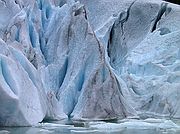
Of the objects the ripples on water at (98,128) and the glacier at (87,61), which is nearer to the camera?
the ripples on water at (98,128)

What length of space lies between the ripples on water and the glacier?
383mm

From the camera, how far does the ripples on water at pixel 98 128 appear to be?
707 centimetres

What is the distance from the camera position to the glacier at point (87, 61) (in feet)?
26.0

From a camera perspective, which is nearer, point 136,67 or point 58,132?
point 58,132

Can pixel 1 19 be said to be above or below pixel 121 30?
above

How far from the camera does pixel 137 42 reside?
13.5 meters

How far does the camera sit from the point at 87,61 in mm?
10242

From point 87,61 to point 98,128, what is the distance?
286 cm

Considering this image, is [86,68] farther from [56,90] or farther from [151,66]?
[151,66]

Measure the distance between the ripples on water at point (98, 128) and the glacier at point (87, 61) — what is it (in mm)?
383

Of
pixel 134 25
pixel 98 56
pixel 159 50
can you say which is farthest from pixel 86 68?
pixel 134 25

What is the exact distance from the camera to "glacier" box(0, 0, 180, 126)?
7.92 m

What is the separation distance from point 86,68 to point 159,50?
3104mm

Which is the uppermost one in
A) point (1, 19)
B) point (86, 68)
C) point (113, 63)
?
point (1, 19)
